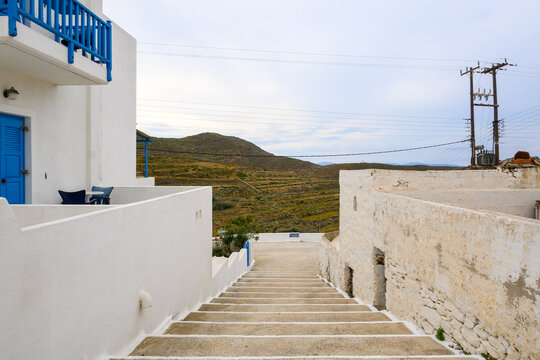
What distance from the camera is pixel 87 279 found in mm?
3293

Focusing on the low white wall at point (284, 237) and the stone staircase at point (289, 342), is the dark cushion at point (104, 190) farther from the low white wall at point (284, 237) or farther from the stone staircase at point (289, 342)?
the low white wall at point (284, 237)

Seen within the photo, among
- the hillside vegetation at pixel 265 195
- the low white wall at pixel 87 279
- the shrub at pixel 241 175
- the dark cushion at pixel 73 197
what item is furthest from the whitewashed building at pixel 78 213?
the shrub at pixel 241 175

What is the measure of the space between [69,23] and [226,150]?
7427 centimetres

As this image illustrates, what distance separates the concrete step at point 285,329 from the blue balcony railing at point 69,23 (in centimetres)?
483

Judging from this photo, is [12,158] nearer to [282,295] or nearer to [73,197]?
[73,197]

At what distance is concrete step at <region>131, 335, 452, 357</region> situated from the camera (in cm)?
382

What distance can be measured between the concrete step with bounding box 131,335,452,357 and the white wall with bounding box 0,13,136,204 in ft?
14.3

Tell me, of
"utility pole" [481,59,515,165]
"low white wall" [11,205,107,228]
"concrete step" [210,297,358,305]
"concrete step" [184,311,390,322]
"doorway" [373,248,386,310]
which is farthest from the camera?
"utility pole" [481,59,515,165]

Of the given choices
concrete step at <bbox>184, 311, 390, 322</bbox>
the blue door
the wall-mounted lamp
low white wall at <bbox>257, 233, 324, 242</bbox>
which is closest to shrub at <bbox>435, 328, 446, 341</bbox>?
concrete step at <bbox>184, 311, 390, 322</bbox>

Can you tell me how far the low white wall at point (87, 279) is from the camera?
2.45m

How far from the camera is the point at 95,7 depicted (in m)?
8.03

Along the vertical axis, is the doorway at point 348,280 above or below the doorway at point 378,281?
below

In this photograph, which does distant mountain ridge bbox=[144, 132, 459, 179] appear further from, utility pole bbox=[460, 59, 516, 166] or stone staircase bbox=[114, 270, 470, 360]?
stone staircase bbox=[114, 270, 470, 360]

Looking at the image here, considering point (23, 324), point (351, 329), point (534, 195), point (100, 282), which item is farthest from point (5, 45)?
point (534, 195)
